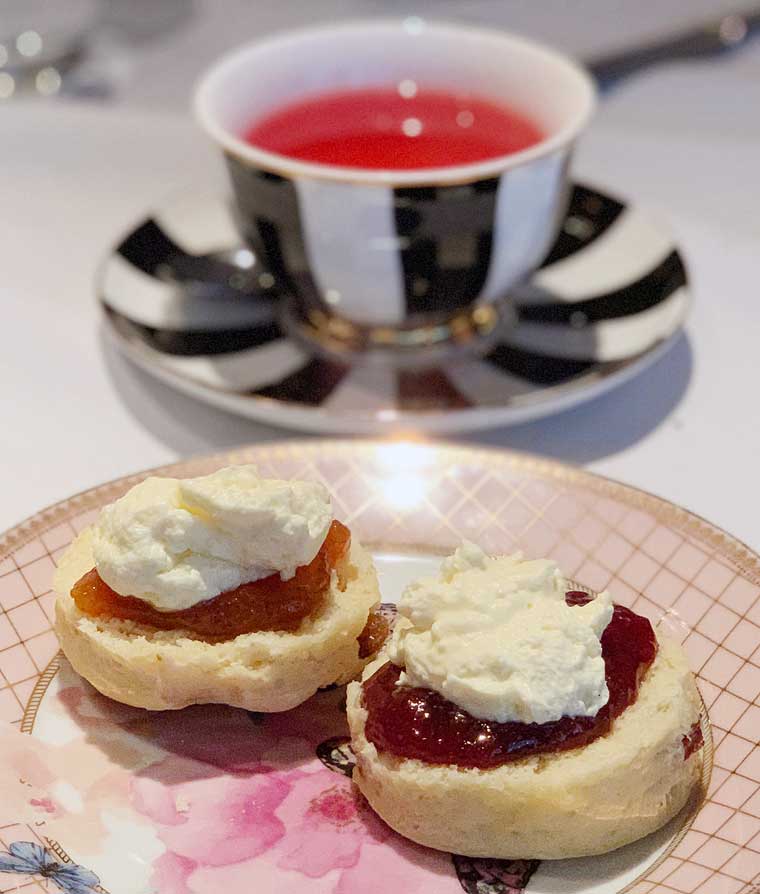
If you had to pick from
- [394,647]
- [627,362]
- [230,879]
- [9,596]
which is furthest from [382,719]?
[627,362]

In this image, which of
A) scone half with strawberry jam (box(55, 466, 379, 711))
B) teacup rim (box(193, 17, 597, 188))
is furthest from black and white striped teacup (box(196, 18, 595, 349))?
scone half with strawberry jam (box(55, 466, 379, 711))

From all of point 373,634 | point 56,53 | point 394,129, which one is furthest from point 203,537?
point 56,53

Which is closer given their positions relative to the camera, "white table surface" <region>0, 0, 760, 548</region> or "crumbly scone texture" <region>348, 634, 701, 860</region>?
"crumbly scone texture" <region>348, 634, 701, 860</region>

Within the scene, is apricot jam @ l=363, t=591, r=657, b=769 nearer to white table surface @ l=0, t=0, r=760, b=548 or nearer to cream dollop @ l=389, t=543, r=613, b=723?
cream dollop @ l=389, t=543, r=613, b=723

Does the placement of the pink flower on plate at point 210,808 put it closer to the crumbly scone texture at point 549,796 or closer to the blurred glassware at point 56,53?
the crumbly scone texture at point 549,796

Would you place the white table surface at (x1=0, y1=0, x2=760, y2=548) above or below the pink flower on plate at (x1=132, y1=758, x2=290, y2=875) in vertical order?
below

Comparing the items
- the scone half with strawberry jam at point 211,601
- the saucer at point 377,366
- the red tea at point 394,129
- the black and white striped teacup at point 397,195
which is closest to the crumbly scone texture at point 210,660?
the scone half with strawberry jam at point 211,601
